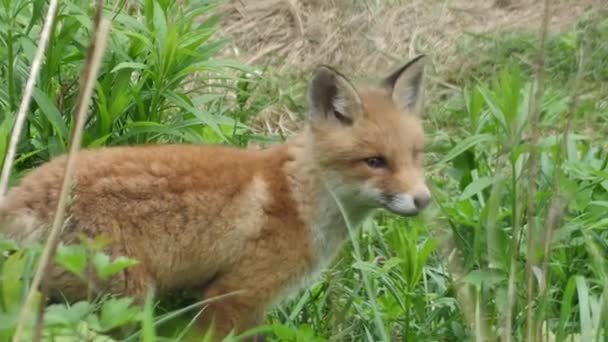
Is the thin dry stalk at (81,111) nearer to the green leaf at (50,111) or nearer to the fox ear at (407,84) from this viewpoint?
the green leaf at (50,111)

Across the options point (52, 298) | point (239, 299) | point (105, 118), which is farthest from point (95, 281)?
point (105, 118)

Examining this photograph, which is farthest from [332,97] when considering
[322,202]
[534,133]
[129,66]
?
[534,133]

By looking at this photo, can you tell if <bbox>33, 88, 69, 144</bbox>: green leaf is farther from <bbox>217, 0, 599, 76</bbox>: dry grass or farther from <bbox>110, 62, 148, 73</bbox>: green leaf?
<bbox>217, 0, 599, 76</bbox>: dry grass

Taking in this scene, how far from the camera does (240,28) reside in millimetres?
9094

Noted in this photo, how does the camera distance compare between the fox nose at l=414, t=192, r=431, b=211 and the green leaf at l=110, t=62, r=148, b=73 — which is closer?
the fox nose at l=414, t=192, r=431, b=211

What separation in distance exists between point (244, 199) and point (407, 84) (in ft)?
3.56

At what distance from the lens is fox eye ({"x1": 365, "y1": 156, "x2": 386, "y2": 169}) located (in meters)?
5.20

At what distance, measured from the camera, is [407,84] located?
18.3 feet

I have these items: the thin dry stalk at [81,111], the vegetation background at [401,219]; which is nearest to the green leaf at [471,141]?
the vegetation background at [401,219]

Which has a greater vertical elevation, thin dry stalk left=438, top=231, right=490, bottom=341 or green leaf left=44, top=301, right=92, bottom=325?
green leaf left=44, top=301, right=92, bottom=325

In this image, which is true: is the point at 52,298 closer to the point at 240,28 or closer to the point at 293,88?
Answer: the point at 293,88

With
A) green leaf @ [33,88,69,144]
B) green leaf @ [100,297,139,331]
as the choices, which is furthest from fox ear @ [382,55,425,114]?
green leaf @ [100,297,139,331]

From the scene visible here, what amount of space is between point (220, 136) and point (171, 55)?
1.76ft

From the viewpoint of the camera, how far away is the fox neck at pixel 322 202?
17.1ft
